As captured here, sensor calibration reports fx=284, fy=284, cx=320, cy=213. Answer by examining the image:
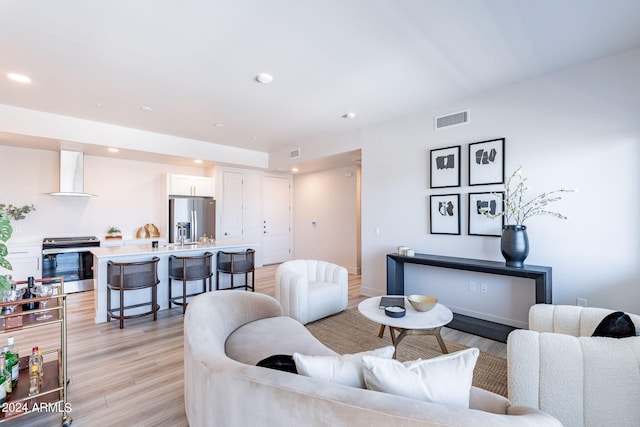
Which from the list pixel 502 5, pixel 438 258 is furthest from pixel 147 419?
pixel 502 5

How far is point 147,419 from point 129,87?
3322 mm

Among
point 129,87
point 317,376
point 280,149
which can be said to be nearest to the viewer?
point 317,376

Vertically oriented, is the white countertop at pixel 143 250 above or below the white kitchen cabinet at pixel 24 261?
above

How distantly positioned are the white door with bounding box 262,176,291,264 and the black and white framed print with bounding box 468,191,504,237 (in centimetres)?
508

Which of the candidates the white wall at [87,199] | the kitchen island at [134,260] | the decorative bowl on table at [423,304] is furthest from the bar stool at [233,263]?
the decorative bowl on table at [423,304]

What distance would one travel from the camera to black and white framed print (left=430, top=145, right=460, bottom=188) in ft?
12.2

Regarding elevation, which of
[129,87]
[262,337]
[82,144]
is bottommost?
[262,337]

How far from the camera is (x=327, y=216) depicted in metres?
7.01

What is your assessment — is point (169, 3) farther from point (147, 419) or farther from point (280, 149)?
point (280, 149)

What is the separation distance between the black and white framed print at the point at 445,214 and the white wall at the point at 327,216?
2511mm

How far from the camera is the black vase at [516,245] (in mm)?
3021

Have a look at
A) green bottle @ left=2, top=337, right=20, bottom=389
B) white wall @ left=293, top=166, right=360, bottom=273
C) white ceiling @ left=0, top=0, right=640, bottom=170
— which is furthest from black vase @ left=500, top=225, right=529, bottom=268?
green bottle @ left=2, top=337, right=20, bottom=389

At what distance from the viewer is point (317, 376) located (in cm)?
107

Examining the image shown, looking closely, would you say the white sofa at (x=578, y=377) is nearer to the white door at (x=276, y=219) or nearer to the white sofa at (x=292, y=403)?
the white sofa at (x=292, y=403)
